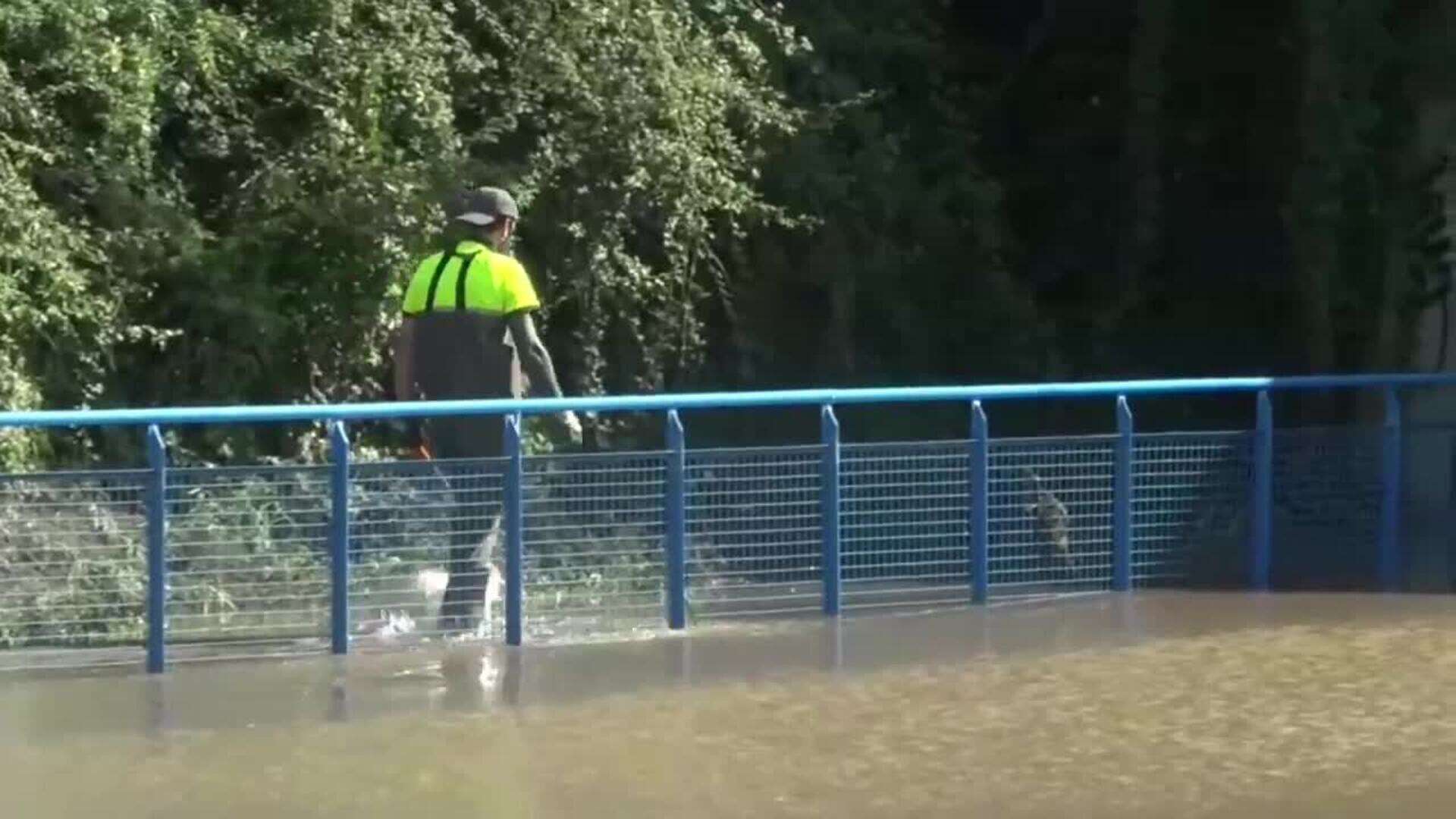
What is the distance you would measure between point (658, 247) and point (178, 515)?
4.46 m

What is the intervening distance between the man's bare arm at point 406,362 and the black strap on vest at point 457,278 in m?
0.13

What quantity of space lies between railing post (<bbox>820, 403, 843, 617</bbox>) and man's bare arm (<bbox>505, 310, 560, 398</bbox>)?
1.29 meters

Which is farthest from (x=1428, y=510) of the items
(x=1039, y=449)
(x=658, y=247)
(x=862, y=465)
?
(x=658, y=247)

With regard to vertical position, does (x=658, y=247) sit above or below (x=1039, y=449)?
above

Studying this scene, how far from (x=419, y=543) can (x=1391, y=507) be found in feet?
17.5

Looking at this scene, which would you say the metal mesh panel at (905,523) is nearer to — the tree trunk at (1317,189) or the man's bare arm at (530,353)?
the man's bare arm at (530,353)

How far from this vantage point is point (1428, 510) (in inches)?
515

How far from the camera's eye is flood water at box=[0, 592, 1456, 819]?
7.84 m

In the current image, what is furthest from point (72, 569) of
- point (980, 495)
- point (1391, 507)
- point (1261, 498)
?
point (1391, 507)

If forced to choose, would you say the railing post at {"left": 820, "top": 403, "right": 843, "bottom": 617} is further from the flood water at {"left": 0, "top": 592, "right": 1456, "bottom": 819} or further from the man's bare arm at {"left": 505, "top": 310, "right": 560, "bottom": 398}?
the man's bare arm at {"left": 505, "top": 310, "right": 560, "bottom": 398}

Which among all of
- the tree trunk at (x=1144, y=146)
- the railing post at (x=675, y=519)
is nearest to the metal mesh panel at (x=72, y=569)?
the railing post at (x=675, y=519)

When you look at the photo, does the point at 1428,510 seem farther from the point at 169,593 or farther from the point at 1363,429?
the point at 169,593

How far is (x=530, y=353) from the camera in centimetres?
1093

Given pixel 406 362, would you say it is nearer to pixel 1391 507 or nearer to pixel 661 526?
pixel 661 526
